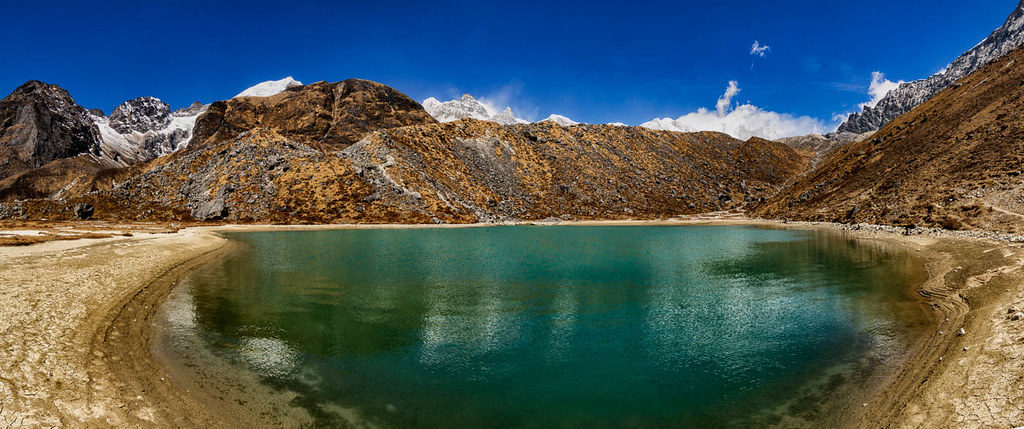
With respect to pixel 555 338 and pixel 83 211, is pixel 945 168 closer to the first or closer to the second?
pixel 555 338

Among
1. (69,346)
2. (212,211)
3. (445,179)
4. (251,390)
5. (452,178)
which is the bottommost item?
(251,390)

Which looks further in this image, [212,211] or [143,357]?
[212,211]

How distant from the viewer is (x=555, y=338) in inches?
812

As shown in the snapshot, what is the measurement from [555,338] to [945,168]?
261 feet

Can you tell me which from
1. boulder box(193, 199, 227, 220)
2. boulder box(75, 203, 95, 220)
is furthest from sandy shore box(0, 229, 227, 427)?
Result: boulder box(75, 203, 95, 220)

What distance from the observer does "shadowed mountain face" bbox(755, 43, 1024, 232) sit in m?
54.4

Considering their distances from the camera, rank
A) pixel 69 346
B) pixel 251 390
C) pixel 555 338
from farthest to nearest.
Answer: pixel 555 338
pixel 69 346
pixel 251 390

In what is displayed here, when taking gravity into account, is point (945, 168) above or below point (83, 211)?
above

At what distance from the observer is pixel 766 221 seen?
357 ft

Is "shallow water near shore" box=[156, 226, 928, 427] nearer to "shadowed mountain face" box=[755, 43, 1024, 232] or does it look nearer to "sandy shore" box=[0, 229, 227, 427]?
"sandy shore" box=[0, 229, 227, 427]

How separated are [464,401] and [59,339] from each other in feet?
56.0

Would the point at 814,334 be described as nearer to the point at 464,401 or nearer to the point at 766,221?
the point at 464,401

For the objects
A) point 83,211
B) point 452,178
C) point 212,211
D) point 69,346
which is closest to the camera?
point 69,346

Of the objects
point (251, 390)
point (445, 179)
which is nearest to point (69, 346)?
point (251, 390)
